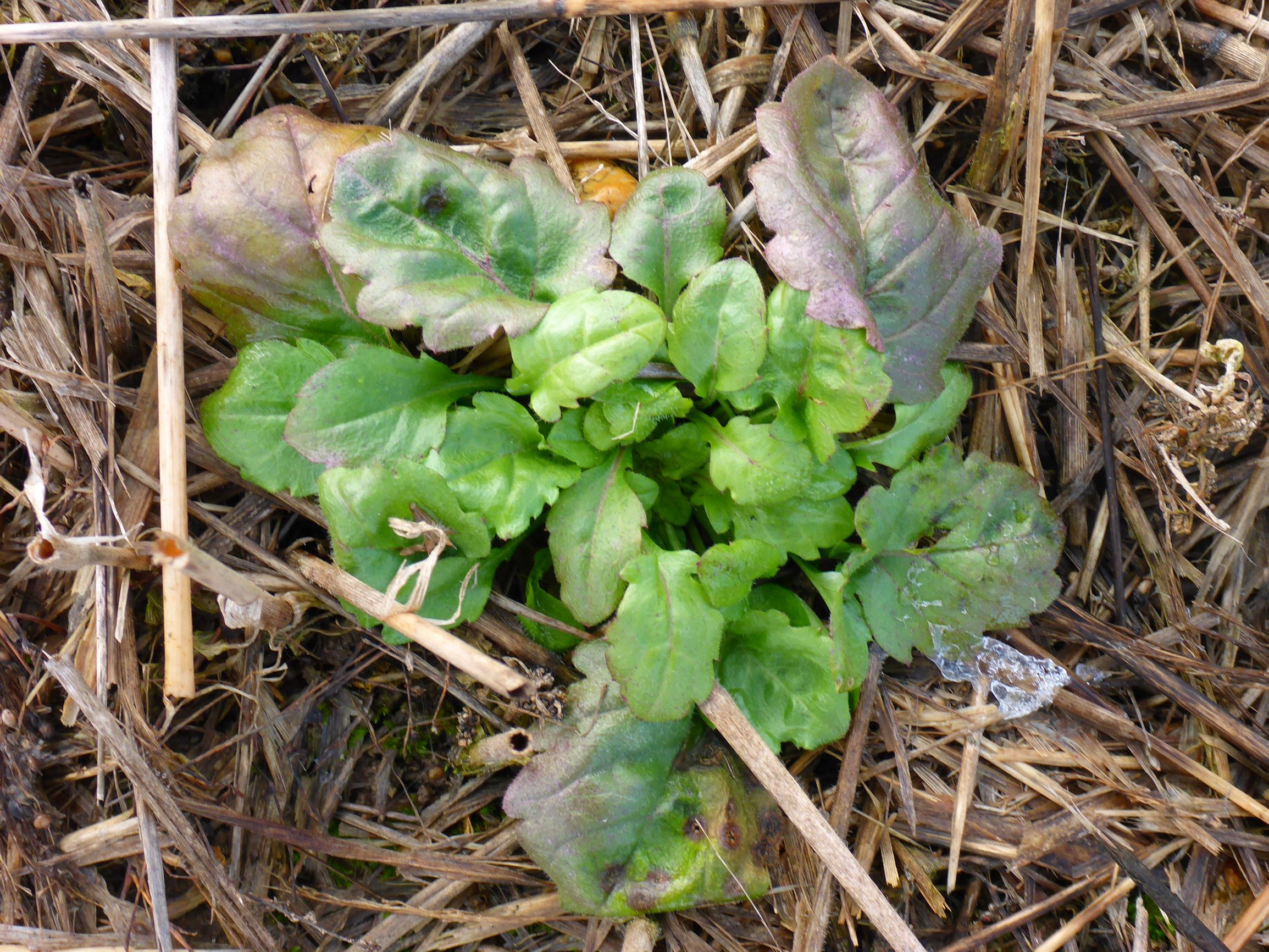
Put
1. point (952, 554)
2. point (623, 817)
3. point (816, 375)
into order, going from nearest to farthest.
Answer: point (816, 375)
point (623, 817)
point (952, 554)

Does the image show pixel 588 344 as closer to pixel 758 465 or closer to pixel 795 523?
pixel 758 465

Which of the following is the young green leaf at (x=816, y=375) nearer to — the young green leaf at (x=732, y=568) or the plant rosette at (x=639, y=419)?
the plant rosette at (x=639, y=419)

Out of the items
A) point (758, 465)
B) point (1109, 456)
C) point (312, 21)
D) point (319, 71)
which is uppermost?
point (312, 21)

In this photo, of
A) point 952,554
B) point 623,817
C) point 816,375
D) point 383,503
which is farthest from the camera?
point 952,554

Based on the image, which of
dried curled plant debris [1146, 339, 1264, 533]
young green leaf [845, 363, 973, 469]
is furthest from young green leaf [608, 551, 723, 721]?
dried curled plant debris [1146, 339, 1264, 533]

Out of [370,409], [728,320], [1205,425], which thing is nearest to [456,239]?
[370,409]

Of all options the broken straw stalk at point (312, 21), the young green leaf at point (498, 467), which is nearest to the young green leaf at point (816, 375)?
the young green leaf at point (498, 467)

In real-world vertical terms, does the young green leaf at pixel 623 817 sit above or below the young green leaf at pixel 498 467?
below
